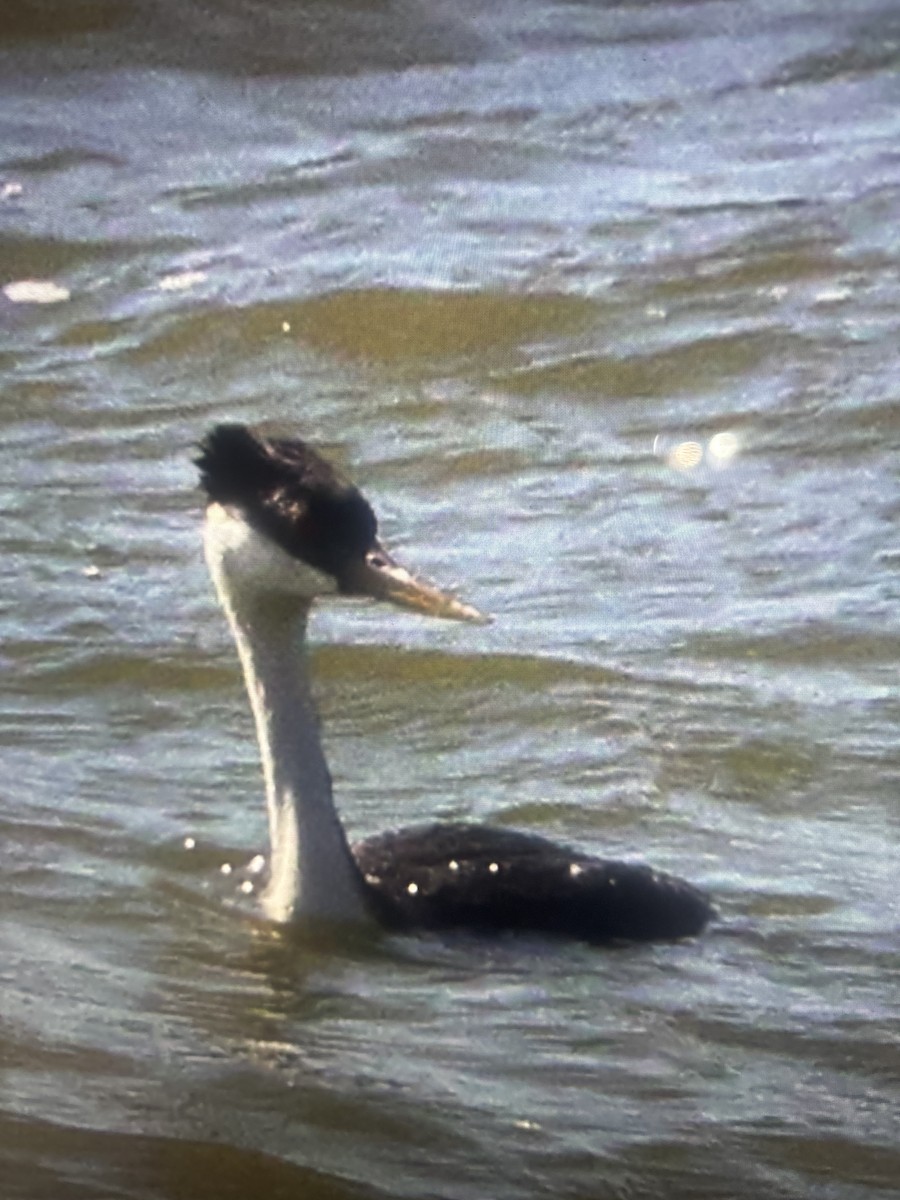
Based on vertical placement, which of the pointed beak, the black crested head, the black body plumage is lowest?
the black body plumage

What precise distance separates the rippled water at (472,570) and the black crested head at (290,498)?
0.86m

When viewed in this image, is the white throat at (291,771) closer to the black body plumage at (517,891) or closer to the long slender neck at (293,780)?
the long slender neck at (293,780)

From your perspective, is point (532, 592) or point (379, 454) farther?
point (379, 454)

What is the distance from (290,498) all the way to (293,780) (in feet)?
2.19

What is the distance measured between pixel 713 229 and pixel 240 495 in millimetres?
5409

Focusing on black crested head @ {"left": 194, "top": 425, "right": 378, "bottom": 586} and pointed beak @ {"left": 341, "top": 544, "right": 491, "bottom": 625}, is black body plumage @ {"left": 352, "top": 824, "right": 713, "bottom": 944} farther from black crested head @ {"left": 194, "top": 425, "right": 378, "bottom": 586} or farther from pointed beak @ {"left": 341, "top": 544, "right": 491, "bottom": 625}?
black crested head @ {"left": 194, "top": 425, "right": 378, "bottom": 586}

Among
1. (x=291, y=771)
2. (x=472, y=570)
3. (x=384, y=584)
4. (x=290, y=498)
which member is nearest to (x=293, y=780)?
(x=291, y=771)

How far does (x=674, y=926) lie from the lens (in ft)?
21.0

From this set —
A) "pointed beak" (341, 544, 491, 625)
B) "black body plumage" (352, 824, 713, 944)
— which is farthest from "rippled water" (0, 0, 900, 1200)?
"pointed beak" (341, 544, 491, 625)

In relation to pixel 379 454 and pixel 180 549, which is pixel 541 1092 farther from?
pixel 379 454

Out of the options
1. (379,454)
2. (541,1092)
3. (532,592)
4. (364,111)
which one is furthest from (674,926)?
(364,111)

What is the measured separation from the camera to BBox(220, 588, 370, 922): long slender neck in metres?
6.29

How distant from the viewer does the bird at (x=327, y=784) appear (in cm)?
618

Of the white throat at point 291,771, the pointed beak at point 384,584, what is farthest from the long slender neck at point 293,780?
the pointed beak at point 384,584
